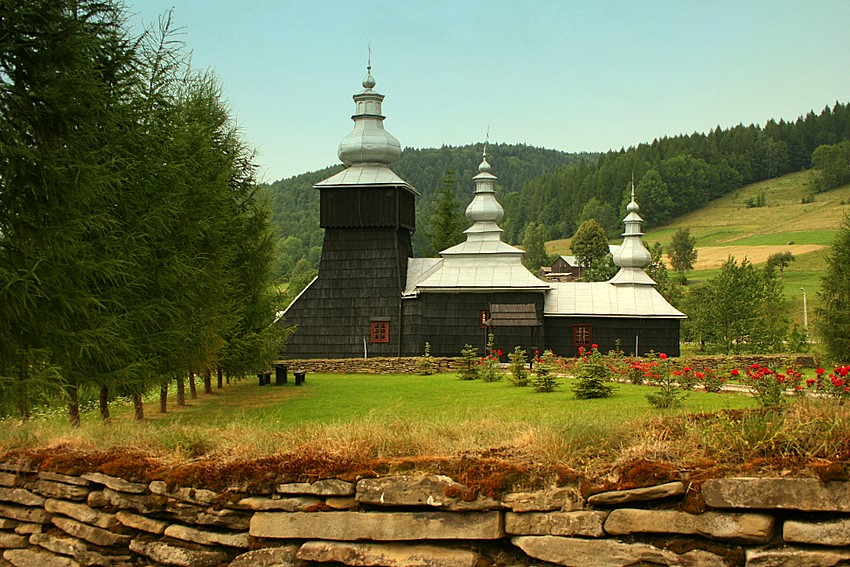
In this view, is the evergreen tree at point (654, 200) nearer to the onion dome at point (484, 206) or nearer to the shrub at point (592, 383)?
the onion dome at point (484, 206)

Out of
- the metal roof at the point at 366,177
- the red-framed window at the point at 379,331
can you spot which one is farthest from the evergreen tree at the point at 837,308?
the metal roof at the point at 366,177

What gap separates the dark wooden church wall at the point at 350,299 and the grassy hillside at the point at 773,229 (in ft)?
121

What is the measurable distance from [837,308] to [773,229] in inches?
2388

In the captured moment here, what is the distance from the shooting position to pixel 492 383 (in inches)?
879

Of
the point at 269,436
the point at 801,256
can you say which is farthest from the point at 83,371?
the point at 801,256

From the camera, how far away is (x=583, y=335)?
32875 millimetres

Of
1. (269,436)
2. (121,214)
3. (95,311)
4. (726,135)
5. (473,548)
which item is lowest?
(473,548)

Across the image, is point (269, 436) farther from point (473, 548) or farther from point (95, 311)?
point (95, 311)

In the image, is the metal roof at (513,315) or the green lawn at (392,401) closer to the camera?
the green lawn at (392,401)

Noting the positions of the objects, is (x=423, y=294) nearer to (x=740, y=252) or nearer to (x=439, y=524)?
(x=439, y=524)

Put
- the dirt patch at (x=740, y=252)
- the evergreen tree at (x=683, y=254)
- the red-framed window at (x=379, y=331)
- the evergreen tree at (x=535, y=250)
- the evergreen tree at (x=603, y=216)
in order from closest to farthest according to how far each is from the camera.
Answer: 1. the red-framed window at (x=379, y=331)
2. the dirt patch at (x=740, y=252)
3. the evergreen tree at (x=683, y=254)
4. the evergreen tree at (x=535, y=250)
5. the evergreen tree at (x=603, y=216)

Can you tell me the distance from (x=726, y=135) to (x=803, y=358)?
9614cm

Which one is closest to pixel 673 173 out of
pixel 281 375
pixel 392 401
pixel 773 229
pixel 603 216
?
pixel 603 216

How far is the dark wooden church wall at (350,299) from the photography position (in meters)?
33.3
